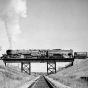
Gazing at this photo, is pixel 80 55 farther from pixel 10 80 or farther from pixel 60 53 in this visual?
pixel 10 80

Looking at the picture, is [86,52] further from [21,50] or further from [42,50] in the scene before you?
[21,50]

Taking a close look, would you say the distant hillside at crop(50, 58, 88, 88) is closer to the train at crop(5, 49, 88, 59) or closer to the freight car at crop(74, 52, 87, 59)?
the train at crop(5, 49, 88, 59)

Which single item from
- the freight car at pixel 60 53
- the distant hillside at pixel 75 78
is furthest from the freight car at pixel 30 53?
the distant hillside at pixel 75 78

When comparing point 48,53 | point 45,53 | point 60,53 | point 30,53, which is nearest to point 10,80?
point 30,53

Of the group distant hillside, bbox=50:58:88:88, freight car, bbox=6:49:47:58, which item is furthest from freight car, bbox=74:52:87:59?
distant hillside, bbox=50:58:88:88

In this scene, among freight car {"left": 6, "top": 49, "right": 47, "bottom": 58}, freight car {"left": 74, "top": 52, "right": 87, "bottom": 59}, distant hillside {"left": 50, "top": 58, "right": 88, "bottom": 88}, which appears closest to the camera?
distant hillside {"left": 50, "top": 58, "right": 88, "bottom": 88}

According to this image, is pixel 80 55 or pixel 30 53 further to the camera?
pixel 80 55

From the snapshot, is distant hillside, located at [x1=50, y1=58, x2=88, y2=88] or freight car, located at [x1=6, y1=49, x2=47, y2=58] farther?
freight car, located at [x1=6, y1=49, x2=47, y2=58]

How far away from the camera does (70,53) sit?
59.2 meters

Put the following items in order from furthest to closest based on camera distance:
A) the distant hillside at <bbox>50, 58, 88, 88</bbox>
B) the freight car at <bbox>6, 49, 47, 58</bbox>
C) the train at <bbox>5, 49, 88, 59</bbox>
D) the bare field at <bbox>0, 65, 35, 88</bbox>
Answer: the train at <bbox>5, 49, 88, 59</bbox> → the freight car at <bbox>6, 49, 47, 58</bbox> → the distant hillside at <bbox>50, 58, 88, 88</bbox> → the bare field at <bbox>0, 65, 35, 88</bbox>

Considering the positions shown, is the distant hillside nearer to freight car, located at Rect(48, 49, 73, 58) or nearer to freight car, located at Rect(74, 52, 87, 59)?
freight car, located at Rect(48, 49, 73, 58)

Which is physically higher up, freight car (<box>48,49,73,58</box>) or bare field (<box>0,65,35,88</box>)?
freight car (<box>48,49,73,58</box>)

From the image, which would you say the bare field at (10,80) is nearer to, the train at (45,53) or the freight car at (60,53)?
the train at (45,53)

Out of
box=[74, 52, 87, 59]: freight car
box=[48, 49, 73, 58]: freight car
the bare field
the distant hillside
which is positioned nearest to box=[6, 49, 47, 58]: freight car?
box=[48, 49, 73, 58]: freight car
